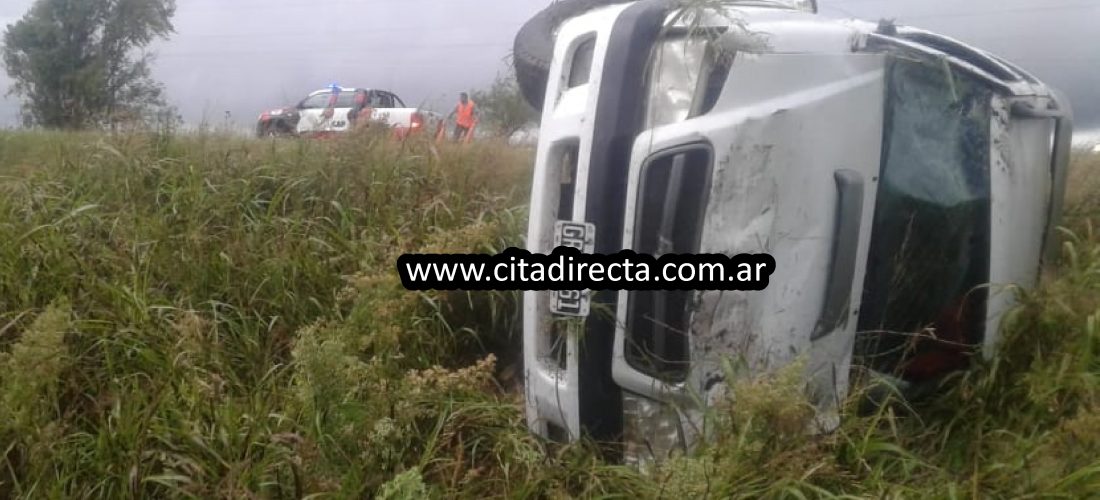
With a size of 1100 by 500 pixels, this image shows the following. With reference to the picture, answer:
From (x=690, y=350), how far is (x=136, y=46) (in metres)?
12.8

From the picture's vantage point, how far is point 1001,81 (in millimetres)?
2926

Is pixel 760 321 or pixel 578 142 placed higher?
pixel 578 142

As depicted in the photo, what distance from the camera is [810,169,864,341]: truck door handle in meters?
2.58

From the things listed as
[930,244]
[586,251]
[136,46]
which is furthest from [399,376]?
[136,46]

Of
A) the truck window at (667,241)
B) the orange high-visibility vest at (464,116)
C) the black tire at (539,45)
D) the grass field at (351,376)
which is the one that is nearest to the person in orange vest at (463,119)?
the orange high-visibility vest at (464,116)

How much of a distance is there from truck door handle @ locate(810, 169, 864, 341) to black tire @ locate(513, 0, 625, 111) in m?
1.61

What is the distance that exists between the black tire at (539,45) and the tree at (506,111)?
27cm

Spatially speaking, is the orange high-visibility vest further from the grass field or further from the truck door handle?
the truck door handle

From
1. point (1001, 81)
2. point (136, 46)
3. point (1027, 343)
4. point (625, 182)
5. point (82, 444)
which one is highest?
point (136, 46)

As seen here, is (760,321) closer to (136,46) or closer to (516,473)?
(516,473)

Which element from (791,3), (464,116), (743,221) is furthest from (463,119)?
(743,221)

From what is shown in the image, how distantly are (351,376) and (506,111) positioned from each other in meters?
3.06

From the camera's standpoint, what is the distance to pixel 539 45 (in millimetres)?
4164

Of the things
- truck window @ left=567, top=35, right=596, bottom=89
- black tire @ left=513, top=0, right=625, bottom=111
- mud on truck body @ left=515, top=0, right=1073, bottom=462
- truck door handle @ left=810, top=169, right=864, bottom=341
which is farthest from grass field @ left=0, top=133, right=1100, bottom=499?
truck window @ left=567, top=35, right=596, bottom=89
